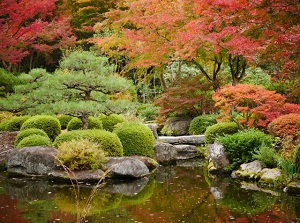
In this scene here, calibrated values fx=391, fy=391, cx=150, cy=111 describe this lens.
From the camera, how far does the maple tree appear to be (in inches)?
590

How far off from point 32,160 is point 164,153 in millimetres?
4553

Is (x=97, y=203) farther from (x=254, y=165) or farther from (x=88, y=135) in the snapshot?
(x=254, y=165)

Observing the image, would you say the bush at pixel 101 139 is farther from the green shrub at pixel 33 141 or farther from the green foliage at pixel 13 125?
the green foliage at pixel 13 125

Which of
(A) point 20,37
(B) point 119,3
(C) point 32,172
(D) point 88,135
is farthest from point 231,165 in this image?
(B) point 119,3

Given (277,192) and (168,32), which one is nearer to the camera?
(277,192)

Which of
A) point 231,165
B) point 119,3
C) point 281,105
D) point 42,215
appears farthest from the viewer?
point 119,3

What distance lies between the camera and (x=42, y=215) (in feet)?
21.5

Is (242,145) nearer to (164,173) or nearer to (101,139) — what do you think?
(164,173)

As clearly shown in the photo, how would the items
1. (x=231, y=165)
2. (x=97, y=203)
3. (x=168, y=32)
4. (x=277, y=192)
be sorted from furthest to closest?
(x=168, y=32) < (x=231, y=165) < (x=277, y=192) < (x=97, y=203)

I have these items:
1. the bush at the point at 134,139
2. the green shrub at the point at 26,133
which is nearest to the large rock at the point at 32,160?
the green shrub at the point at 26,133

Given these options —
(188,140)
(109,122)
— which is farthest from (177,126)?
(109,122)

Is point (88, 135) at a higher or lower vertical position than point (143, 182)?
higher

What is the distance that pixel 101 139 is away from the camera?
10.8 metres

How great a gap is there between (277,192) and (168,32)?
8674 millimetres
